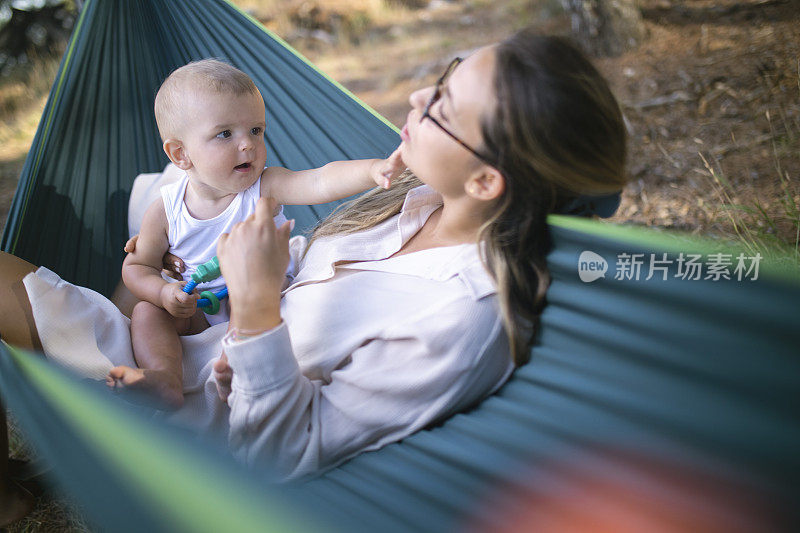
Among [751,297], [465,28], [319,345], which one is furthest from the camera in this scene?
Answer: [465,28]

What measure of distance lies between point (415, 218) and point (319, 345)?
0.35m

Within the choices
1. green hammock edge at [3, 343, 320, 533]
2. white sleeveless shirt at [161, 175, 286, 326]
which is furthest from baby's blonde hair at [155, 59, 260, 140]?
green hammock edge at [3, 343, 320, 533]

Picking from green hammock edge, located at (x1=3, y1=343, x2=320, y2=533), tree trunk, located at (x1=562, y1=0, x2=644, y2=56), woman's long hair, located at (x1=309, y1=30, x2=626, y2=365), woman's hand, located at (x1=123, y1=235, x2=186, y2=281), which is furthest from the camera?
tree trunk, located at (x1=562, y1=0, x2=644, y2=56)

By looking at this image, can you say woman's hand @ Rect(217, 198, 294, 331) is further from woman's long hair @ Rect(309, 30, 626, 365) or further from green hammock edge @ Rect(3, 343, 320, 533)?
woman's long hair @ Rect(309, 30, 626, 365)

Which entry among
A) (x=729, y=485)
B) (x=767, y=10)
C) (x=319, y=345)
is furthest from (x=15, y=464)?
(x=767, y=10)

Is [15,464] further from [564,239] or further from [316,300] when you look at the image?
[564,239]

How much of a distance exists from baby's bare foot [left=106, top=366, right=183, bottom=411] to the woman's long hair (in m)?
0.70

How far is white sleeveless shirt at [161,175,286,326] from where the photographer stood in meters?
1.47

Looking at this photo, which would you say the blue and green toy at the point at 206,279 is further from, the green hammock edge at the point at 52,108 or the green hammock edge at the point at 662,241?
the green hammock edge at the point at 662,241

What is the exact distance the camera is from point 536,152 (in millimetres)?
969

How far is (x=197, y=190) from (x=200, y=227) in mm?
98

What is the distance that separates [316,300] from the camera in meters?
1.18

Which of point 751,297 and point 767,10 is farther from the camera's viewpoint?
point 767,10

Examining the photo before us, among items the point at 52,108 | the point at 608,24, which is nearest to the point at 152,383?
the point at 52,108
